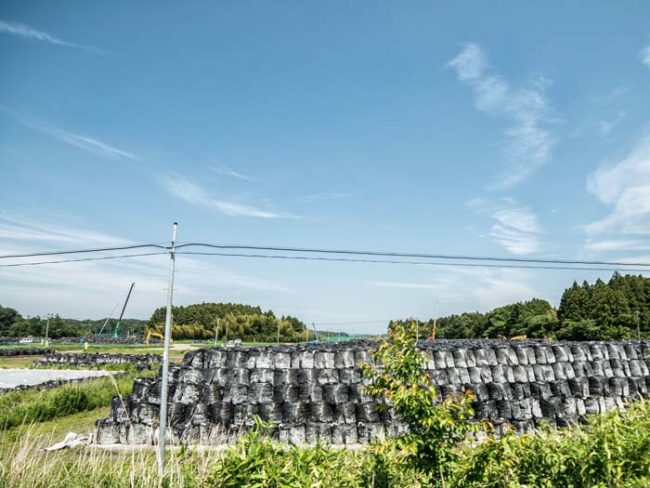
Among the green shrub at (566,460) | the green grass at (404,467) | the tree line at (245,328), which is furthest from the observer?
the tree line at (245,328)

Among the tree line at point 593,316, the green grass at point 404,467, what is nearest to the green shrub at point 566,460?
the green grass at point 404,467

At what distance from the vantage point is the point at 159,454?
752 centimetres

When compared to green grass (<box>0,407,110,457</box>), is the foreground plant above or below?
above

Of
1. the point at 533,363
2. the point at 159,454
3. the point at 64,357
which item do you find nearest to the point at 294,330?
the point at 64,357

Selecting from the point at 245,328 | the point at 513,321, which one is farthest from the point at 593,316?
the point at 245,328

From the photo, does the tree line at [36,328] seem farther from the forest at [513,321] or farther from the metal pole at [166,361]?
the metal pole at [166,361]

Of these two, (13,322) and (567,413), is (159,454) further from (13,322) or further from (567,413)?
(13,322)

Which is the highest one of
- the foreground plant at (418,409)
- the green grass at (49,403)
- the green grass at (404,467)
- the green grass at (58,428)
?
the foreground plant at (418,409)

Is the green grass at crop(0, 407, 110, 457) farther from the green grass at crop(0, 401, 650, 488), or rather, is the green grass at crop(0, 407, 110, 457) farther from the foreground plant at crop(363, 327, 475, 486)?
the foreground plant at crop(363, 327, 475, 486)

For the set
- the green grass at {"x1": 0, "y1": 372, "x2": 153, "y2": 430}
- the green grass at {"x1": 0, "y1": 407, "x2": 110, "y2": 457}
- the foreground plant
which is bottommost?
the green grass at {"x1": 0, "y1": 407, "x2": 110, "y2": 457}

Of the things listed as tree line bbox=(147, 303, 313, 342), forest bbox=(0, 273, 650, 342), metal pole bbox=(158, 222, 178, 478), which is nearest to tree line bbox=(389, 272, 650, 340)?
forest bbox=(0, 273, 650, 342)

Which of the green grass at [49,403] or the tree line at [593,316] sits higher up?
the tree line at [593,316]

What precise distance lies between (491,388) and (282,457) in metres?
11.6

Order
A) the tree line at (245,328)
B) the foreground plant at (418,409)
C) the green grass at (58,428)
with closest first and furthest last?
the foreground plant at (418,409), the green grass at (58,428), the tree line at (245,328)
